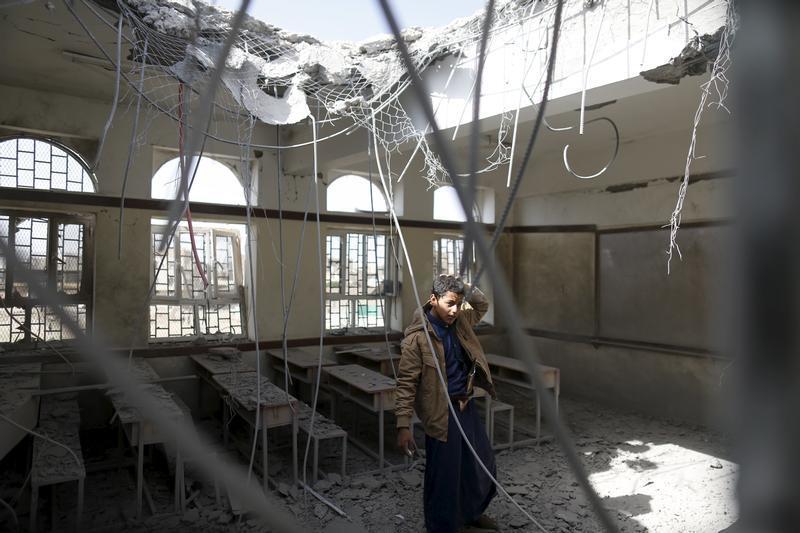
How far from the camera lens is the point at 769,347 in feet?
1.18

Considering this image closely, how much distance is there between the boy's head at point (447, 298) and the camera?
290 centimetres

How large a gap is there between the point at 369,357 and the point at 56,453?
2.89 metres

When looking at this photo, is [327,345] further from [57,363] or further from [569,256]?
[569,256]

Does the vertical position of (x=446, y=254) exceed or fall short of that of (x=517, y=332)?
it exceeds it

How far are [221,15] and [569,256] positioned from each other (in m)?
5.06

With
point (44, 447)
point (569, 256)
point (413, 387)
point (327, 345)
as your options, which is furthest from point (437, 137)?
point (569, 256)

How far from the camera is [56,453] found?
3102 millimetres

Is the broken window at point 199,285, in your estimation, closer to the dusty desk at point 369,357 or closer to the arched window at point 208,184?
the arched window at point 208,184

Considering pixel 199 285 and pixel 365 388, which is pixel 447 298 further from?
pixel 199 285

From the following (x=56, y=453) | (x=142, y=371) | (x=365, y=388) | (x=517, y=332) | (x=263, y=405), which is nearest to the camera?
(x=517, y=332)

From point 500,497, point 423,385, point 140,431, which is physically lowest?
point 500,497

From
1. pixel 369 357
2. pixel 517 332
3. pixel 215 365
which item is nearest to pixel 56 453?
pixel 215 365

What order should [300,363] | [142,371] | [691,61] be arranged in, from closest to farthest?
[691,61] → [142,371] → [300,363]

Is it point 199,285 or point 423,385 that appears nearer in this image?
point 423,385
